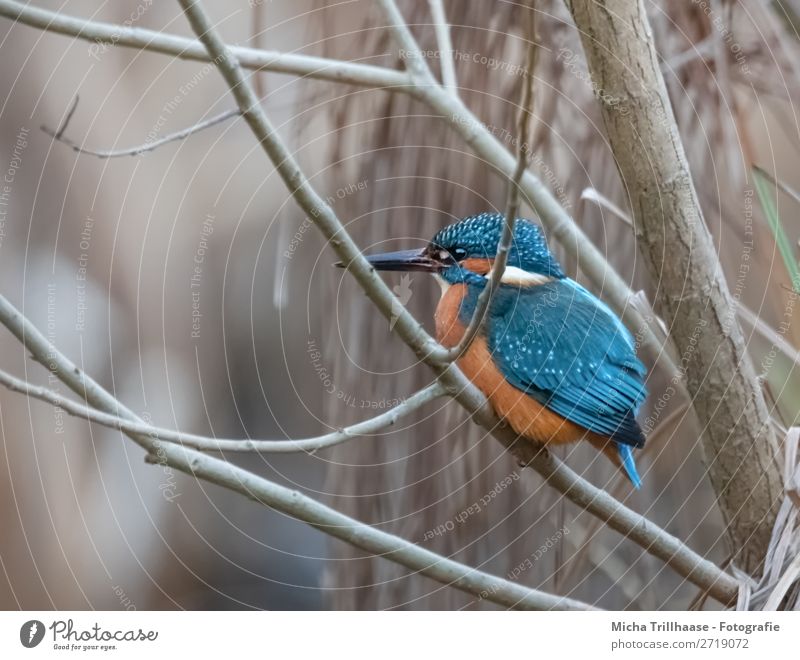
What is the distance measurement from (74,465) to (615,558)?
0.59 metres

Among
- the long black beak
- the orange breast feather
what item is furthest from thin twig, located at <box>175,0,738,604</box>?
the long black beak

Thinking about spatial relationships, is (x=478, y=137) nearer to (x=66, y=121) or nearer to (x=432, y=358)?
(x=432, y=358)

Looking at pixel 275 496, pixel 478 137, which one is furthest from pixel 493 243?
pixel 275 496

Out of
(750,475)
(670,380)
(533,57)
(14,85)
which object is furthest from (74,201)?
(750,475)

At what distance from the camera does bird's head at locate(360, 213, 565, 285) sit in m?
0.87

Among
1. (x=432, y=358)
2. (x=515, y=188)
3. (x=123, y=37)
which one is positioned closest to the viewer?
(x=515, y=188)

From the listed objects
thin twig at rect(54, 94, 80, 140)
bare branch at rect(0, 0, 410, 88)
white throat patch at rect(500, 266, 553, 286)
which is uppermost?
bare branch at rect(0, 0, 410, 88)

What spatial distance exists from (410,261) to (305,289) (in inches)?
4.5

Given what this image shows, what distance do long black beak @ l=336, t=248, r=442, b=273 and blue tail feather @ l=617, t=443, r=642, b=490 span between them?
27 cm

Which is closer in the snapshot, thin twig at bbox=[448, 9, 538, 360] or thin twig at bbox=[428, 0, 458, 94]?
thin twig at bbox=[448, 9, 538, 360]

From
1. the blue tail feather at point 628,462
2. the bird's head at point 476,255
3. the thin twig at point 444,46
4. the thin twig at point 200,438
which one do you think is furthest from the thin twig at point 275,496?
the thin twig at point 444,46

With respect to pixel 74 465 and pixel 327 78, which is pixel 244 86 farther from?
pixel 74 465

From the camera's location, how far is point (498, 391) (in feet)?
2.93

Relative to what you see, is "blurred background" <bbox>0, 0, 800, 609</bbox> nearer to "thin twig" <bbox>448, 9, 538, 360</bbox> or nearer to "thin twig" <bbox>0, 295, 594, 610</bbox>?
"thin twig" <bbox>0, 295, 594, 610</bbox>
